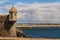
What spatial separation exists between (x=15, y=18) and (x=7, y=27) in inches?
67.6

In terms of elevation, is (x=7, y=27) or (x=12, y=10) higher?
(x=12, y=10)

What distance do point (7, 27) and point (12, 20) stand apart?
1.30m

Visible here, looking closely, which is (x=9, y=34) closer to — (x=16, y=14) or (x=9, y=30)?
(x=9, y=30)

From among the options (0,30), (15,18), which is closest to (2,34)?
(0,30)

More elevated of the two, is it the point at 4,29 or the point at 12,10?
the point at 12,10

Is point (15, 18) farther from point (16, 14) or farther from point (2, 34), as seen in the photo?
point (2, 34)

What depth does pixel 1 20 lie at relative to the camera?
3588cm

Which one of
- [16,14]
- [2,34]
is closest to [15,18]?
[16,14]

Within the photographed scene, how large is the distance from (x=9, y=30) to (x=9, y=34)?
603 millimetres

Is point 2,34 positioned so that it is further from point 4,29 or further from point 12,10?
point 12,10

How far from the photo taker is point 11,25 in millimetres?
36344

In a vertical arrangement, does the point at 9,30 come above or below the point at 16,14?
below

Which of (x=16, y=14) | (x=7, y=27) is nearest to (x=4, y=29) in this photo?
(x=7, y=27)

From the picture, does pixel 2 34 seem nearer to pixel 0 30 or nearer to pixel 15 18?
pixel 0 30
